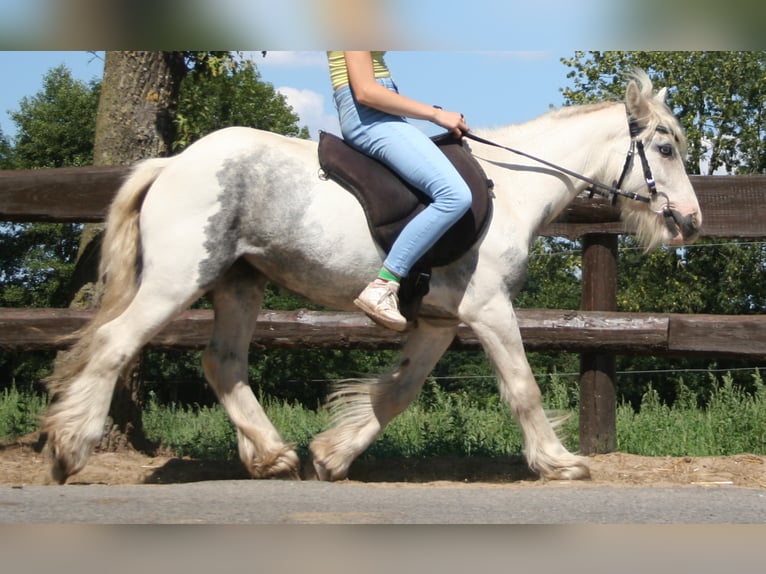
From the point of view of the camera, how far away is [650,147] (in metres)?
5.61

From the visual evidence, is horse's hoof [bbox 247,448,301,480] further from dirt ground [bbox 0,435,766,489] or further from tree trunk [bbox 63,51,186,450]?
tree trunk [bbox 63,51,186,450]

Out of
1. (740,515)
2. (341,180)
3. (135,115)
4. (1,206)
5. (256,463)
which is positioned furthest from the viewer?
(135,115)

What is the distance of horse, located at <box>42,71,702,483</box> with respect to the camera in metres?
5.14

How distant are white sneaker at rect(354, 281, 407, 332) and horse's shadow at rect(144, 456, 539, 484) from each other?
1.40 meters

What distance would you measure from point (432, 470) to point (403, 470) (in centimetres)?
19

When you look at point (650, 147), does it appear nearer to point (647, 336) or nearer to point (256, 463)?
point (647, 336)

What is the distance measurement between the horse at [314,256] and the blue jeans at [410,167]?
0.26 meters

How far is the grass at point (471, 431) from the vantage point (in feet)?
22.6

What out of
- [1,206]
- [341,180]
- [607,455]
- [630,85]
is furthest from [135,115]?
[607,455]

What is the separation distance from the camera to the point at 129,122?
7105 millimetres

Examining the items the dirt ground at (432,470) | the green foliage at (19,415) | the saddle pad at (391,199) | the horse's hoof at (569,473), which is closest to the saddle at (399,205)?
the saddle pad at (391,199)

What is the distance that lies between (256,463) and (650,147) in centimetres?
285

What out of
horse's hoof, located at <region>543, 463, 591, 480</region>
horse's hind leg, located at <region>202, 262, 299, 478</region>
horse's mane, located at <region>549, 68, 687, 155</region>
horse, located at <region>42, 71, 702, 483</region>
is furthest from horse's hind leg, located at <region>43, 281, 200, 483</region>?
horse's mane, located at <region>549, 68, 687, 155</region>

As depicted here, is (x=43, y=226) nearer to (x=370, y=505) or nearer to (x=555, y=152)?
(x=555, y=152)
